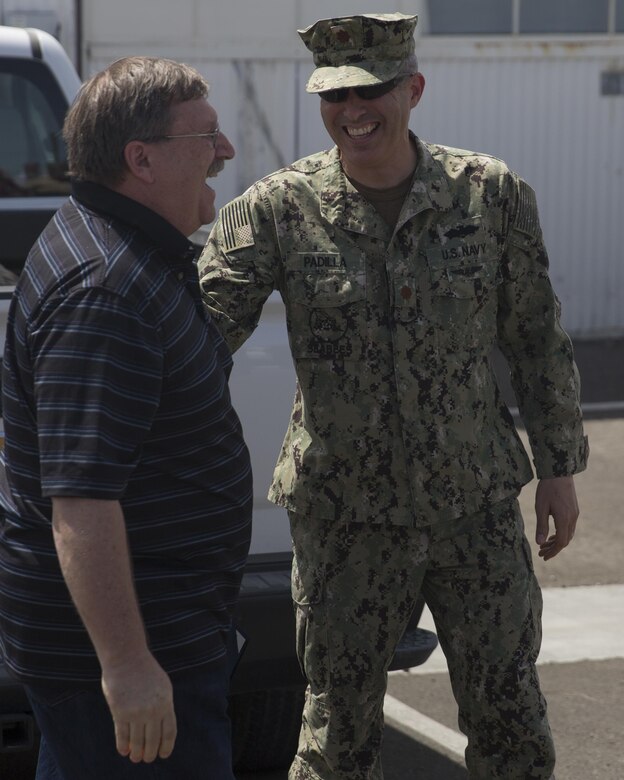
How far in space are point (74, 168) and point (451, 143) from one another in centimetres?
1107

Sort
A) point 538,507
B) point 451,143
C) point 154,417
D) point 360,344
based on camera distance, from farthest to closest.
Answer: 1. point 451,143
2. point 538,507
3. point 360,344
4. point 154,417

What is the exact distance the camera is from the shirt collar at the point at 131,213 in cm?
230

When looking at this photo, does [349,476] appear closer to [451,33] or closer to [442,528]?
[442,528]

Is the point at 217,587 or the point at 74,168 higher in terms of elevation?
the point at 74,168

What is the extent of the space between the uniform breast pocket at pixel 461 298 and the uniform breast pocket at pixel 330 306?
0.16 m

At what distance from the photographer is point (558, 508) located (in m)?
3.31

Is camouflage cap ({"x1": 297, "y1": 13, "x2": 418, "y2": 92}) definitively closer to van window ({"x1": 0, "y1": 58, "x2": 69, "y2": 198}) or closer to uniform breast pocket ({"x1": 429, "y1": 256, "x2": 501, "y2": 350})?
uniform breast pocket ({"x1": 429, "y1": 256, "x2": 501, "y2": 350})

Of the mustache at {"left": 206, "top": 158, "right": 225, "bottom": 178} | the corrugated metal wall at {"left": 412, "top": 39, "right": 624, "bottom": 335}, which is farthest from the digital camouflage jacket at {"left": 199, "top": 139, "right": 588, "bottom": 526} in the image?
the corrugated metal wall at {"left": 412, "top": 39, "right": 624, "bottom": 335}

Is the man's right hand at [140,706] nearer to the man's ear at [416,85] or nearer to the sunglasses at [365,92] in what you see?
the sunglasses at [365,92]

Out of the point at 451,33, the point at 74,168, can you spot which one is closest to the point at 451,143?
the point at 451,33

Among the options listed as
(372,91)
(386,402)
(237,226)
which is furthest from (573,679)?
(372,91)

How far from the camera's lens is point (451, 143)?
13.1m

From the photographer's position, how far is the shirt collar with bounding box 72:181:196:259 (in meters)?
2.30

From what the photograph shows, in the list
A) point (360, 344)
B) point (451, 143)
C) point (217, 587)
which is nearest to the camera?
point (217, 587)
